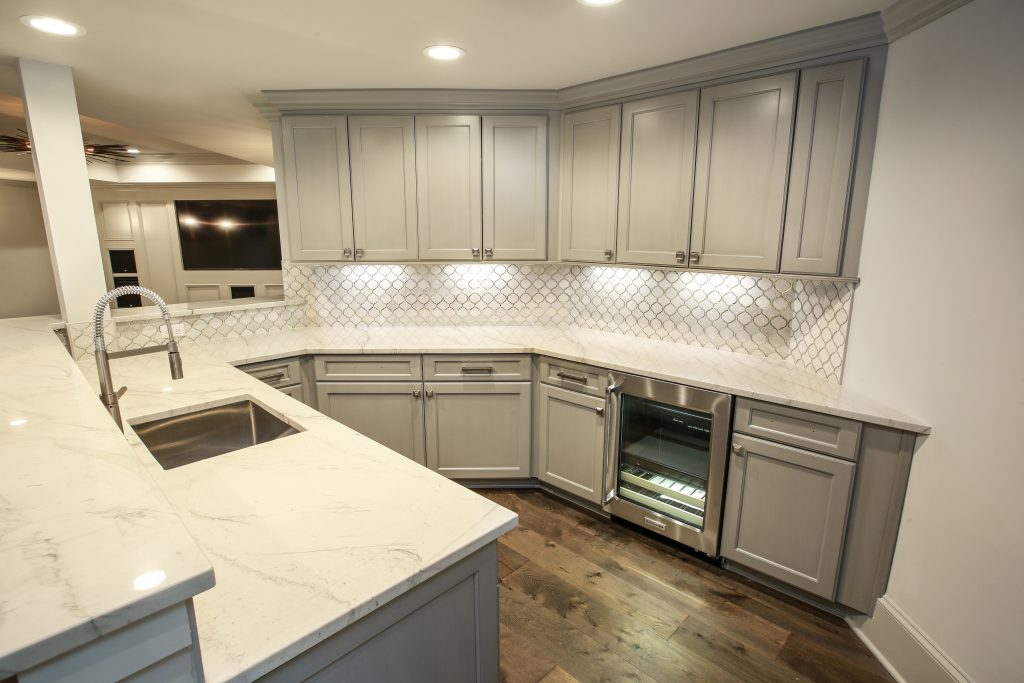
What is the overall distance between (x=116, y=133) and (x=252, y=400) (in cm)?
402

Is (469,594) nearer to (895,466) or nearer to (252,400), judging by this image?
(252,400)

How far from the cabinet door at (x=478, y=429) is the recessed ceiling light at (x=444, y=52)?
64.2 inches

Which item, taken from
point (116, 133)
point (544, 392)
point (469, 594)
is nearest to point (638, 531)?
point (544, 392)

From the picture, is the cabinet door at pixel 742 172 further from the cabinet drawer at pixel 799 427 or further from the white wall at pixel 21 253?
the white wall at pixel 21 253

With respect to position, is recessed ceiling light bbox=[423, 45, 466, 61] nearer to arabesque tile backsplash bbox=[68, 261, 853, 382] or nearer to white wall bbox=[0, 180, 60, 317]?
arabesque tile backsplash bbox=[68, 261, 853, 382]

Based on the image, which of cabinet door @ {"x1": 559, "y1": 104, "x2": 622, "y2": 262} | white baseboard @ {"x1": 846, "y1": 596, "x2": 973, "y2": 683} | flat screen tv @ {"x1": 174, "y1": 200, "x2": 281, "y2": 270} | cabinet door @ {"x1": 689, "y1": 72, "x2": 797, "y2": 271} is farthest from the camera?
flat screen tv @ {"x1": 174, "y1": 200, "x2": 281, "y2": 270}

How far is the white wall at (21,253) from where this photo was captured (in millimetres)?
5617

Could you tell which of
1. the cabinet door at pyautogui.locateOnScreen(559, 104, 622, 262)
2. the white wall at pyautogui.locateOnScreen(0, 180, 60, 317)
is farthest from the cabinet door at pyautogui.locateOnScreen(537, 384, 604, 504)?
the white wall at pyautogui.locateOnScreen(0, 180, 60, 317)

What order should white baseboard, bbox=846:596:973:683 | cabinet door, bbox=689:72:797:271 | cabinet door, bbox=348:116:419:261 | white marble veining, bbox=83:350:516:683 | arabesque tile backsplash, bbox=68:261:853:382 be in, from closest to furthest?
white marble veining, bbox=83:350:516:683
white baseboard, bbox=846:596:973:683
cabinet door, bbox=689:72:797:271
arabesque tile backsplash, bbox=68:261:853:382
cabinet door, bbox=348:116:419:261

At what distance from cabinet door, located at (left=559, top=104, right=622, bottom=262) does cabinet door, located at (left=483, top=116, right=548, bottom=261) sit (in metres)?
0.13

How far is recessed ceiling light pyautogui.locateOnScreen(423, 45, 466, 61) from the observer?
2242mm

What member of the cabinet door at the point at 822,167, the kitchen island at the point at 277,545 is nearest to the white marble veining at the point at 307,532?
the kitchen island at the point at 277,545

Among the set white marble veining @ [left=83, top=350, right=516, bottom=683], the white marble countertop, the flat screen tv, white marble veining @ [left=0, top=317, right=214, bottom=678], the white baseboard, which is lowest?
the white baseboard

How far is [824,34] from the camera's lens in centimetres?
203
